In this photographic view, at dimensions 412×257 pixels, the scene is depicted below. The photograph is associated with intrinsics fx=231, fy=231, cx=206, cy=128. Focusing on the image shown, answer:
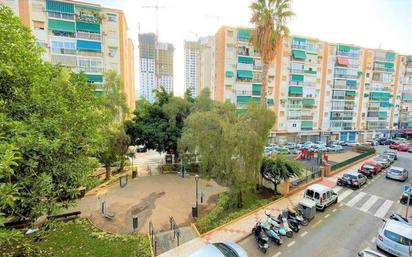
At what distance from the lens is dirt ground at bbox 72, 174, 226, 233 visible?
14227 millimetres

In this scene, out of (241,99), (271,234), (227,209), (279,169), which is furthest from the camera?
(241,99)

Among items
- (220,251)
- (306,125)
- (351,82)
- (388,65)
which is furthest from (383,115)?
(220,251)

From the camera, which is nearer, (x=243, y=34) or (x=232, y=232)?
(x=232, y=232)

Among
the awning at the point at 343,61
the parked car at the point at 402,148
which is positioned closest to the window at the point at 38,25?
the awning at the point at 343,61

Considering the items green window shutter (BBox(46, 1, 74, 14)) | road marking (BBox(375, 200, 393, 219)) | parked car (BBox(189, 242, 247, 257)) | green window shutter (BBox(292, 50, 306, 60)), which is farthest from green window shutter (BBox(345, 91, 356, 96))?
green window shutter (BBox(46, 1, 74, 14))

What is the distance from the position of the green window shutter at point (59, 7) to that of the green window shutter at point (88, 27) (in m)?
1.53

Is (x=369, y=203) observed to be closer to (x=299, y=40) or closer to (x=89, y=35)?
(x=299, y=40)

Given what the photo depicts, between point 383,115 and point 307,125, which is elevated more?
point 383,115

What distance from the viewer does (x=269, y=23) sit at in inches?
766

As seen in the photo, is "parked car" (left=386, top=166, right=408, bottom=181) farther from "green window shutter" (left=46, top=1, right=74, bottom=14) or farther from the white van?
"green window shutter" (left=46, top=1, right=74, bottom=14)

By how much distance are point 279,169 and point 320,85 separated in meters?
33.2

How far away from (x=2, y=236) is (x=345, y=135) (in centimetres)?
5527

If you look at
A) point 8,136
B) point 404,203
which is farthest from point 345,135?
point 8,136

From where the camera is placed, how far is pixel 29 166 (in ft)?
20.3
